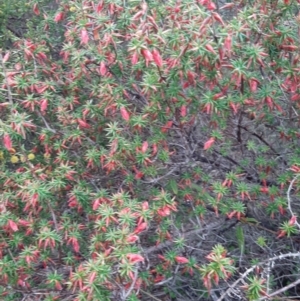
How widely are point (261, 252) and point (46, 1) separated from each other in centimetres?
253

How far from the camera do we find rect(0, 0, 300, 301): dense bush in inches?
144

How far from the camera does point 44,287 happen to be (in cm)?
410

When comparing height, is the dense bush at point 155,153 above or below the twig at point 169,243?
above

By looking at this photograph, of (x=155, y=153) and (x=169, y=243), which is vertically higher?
(x=155, y=153)

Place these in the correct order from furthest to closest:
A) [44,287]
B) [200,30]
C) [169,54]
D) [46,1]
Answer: [46,1] → [44,287] → [169,54] → [200,30]

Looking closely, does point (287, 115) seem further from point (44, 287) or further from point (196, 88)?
point (44, 287)

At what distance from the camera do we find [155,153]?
3979 millimetres

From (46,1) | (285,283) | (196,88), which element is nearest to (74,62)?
(196,88)

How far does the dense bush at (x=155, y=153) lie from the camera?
366cm

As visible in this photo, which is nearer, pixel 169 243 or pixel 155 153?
pixel 155 153

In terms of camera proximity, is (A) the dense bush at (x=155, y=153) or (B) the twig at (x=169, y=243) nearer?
(A) the dense bush at (x=155, y=153)

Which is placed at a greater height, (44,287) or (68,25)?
(68,25)

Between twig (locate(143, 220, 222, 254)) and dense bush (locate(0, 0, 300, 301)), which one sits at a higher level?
dense bush (locate(0, 0, 300, 301))

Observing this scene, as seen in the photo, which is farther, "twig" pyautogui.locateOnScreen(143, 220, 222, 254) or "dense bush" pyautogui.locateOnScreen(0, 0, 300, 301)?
"twig" pyautogui.locateOnScreen(143, 220, 222, 254)
